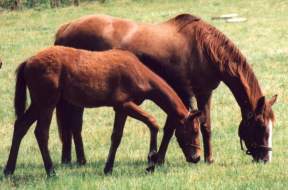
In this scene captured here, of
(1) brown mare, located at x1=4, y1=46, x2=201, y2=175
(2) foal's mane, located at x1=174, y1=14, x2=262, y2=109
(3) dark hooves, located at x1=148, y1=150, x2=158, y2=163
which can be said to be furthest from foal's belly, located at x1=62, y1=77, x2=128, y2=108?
(2) foal's mane, located at x1=174, y1=14, x2=262, y2=109

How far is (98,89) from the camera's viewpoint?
7.69 m

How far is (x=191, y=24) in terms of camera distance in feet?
29.3

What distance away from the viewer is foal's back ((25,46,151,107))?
767cm

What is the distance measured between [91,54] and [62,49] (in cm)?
36

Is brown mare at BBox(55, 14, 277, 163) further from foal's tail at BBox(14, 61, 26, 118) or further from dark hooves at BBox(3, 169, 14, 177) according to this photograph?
dark hooves at BBox(3, 169, 14, 177)

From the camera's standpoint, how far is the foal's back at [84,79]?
767 cm

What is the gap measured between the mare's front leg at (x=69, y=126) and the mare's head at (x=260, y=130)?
2.21m

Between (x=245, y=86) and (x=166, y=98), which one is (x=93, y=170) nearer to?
(x=166, y=98)

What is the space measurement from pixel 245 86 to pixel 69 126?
8.24 feet

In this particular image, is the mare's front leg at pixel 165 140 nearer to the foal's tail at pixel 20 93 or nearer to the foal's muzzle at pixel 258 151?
the foal's muzzle at pixel 258 151

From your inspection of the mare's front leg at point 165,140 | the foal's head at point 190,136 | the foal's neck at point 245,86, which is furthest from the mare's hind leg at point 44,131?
the foal's neck at point 245,86

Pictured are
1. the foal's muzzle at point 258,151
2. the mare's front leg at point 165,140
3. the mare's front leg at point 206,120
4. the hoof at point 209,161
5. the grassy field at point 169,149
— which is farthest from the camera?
the mare's front leg at point 206,120

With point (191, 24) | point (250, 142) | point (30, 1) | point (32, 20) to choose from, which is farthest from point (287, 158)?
point (30, 1)

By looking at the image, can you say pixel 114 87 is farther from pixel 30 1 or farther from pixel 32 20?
pixel 30 1
